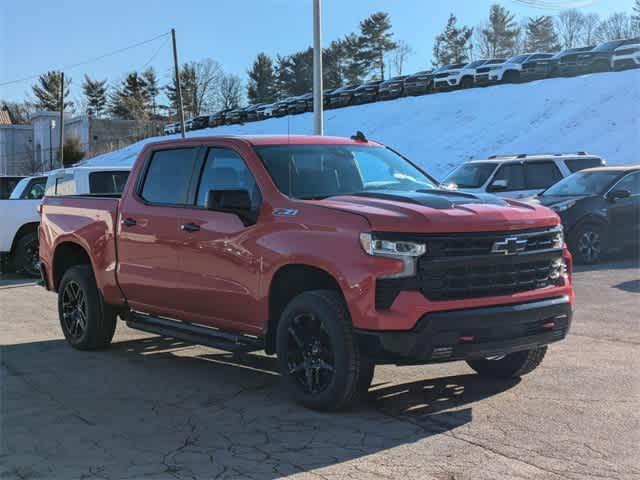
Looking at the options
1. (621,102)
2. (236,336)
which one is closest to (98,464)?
(236,336)

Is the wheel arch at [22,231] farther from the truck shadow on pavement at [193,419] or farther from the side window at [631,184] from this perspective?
the side window at [631,184]

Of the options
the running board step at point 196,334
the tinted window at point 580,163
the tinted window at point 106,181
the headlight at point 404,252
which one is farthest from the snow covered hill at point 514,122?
the headlight at point 404,252

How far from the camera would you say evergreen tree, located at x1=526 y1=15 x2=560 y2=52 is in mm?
82750

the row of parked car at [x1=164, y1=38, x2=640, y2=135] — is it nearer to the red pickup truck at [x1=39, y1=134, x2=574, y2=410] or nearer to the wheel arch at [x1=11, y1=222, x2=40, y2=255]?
the wheel arch at [x1=11, y1=222, x2=40, y2=255]

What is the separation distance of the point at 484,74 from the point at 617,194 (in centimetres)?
3282

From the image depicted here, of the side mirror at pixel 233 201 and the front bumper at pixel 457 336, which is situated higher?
the side mirror at pixel 233 201

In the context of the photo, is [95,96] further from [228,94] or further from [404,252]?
[404,252]

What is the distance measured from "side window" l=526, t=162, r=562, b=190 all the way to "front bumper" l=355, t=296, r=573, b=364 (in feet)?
39.5

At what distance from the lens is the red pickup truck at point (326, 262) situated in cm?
501

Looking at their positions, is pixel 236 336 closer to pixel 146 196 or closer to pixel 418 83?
pixel 146 196

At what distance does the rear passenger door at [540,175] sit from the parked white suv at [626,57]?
22.8 m

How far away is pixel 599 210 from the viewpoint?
45.2ft

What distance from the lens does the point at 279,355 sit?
5648 millimetres

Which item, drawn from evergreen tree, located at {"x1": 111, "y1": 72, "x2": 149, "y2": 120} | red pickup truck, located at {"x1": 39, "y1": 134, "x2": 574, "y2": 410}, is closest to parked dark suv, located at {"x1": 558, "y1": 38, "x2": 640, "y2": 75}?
red pickup truck, located at {"x1": 39, "y1": 134, "x2": 574, "y2": 410}
